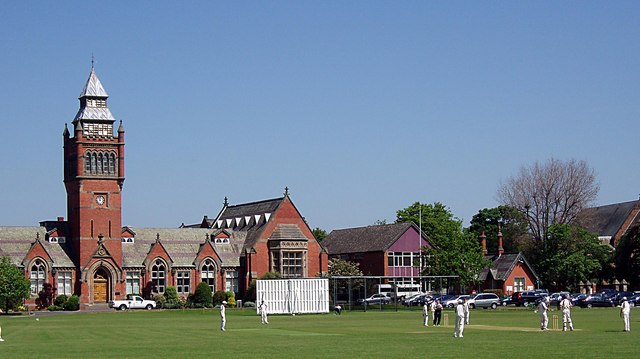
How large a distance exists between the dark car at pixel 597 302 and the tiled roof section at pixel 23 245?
152 feet

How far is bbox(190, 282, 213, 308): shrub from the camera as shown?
323ft

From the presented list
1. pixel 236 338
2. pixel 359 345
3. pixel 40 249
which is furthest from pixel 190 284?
pixel 359 345

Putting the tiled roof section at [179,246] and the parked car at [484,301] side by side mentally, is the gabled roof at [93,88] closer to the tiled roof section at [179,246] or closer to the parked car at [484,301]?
the tiled roof section at [179,246]

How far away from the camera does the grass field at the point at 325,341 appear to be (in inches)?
1383

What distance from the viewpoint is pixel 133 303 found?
311 ft

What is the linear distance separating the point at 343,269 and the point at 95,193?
2628 centimetres

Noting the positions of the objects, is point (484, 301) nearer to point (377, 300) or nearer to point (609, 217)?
point (377, 300)

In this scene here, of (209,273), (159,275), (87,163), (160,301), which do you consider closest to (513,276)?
(209,273)

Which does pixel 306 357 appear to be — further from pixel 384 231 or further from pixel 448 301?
pixel 384 231

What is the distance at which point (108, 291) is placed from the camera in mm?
97875

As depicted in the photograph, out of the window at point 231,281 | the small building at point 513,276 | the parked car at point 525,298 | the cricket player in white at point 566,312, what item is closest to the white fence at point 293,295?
the parked car at point 525,298

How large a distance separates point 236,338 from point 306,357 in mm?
12259

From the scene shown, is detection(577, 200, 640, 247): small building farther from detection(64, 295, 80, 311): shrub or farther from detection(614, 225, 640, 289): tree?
detection(64, 295, 80, 311): shrub

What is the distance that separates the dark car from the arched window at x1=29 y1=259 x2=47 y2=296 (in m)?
47.9
